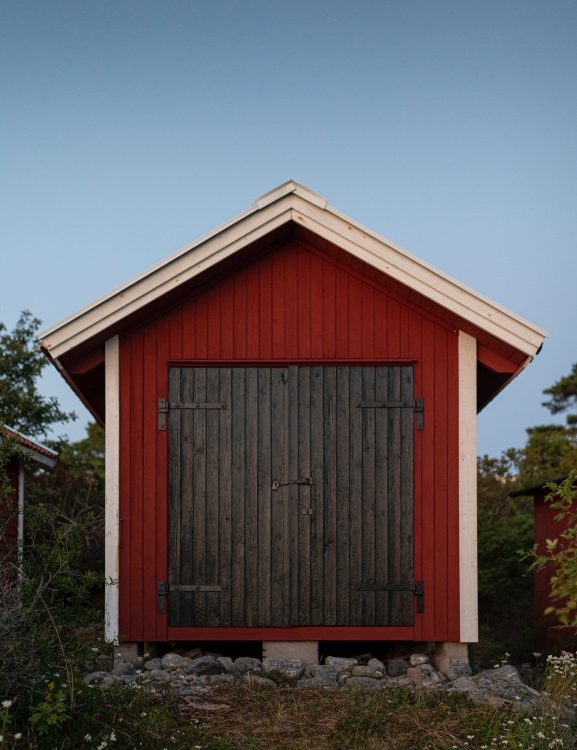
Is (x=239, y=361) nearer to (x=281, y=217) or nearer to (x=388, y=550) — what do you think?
(x=281, y=217)

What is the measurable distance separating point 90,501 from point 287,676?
36.2 ft

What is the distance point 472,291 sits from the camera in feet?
33.2

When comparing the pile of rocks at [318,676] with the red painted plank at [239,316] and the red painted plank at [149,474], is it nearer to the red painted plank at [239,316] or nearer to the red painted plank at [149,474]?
the red painted plank at [149,474]

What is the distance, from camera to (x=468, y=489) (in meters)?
10.5

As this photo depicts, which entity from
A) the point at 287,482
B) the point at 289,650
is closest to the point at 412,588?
the point at 289,650

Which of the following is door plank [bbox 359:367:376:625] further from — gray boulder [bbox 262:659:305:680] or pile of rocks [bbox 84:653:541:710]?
gray boulder [bbox 262:659:305:680]

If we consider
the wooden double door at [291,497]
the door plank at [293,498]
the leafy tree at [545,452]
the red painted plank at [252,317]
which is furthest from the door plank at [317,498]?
the leafy tree at [545,452]

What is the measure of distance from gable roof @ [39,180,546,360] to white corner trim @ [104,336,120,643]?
474mm

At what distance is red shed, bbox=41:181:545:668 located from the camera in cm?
1041

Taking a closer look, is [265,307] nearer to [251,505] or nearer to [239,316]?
[239,316]

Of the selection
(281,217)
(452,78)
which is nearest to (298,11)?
(452,78)

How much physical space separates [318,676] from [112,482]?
2.67 metres

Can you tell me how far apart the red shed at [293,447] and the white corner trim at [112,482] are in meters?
0.02

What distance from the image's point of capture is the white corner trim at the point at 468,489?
34.0 feet
